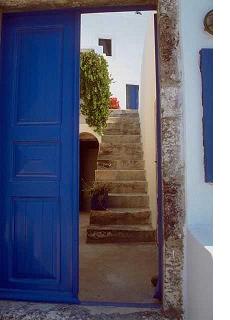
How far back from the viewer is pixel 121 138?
8719 mm

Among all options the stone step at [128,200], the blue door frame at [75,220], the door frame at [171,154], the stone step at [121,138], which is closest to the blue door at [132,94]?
the stone step at [121,138]

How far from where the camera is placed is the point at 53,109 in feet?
9.03

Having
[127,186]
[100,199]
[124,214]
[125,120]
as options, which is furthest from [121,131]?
[124,214]

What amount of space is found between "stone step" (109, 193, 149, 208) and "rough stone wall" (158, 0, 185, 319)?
394 centimetres

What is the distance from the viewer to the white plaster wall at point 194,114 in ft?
7.68

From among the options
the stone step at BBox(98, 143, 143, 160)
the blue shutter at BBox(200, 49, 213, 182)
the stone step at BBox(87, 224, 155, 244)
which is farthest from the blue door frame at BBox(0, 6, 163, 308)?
the stone step at BBox(98, 143, 143, 160)

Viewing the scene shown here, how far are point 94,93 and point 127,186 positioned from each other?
334cm

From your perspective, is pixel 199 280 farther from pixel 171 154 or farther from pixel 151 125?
pixel 151 125

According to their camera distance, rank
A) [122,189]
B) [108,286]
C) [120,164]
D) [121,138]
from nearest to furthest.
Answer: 1. [108,286]
2. [122,189]
3. [120,164]
4. [121,138]

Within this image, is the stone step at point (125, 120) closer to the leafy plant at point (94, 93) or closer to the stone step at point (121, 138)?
the leafy plant at point (94, 93)

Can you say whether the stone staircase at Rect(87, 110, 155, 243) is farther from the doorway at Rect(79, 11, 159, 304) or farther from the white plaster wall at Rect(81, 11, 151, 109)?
the white plaster wall at Rect(81, 11, 151, 109)
